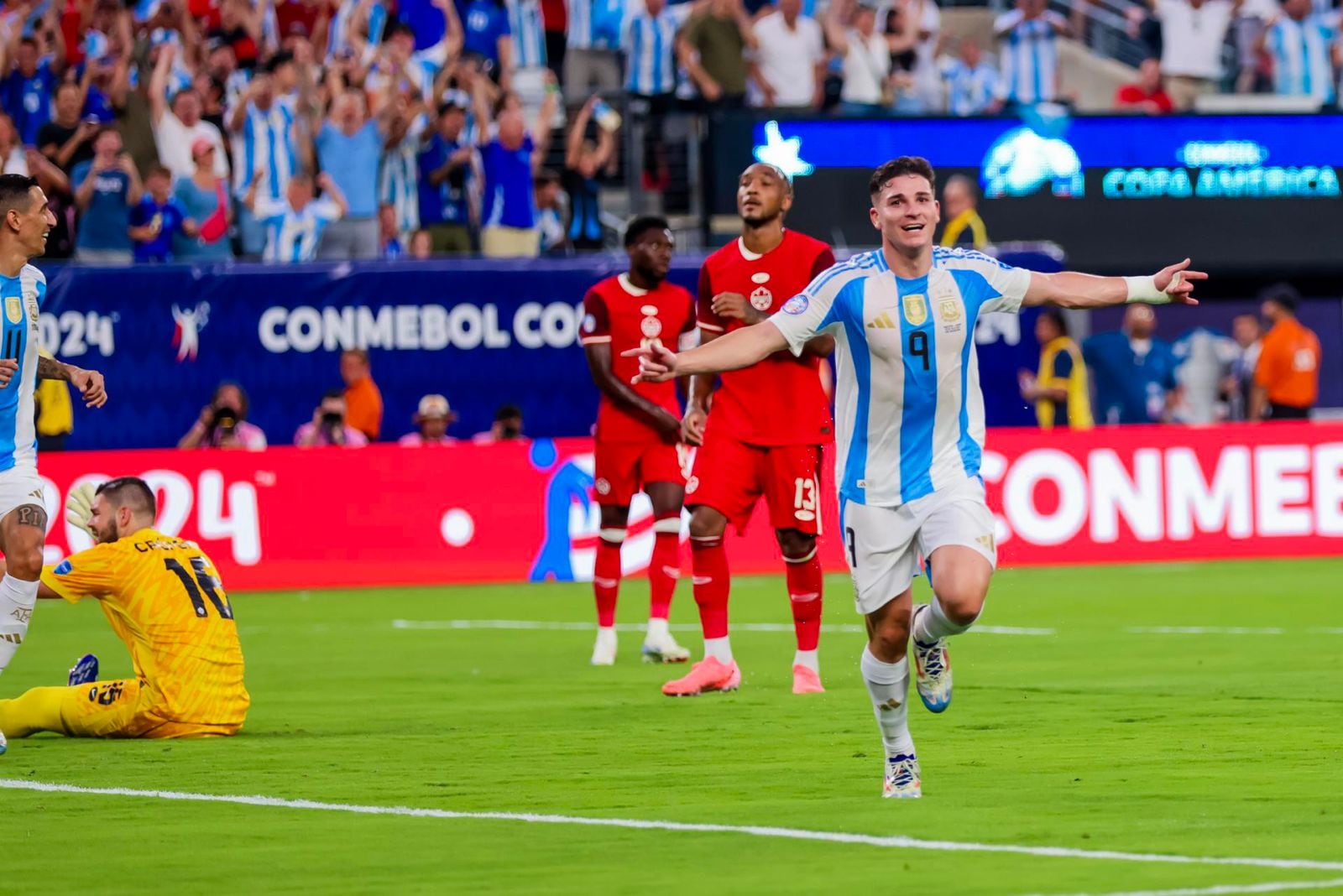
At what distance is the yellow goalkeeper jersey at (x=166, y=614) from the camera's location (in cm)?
1023

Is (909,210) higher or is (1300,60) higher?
(1300,60)

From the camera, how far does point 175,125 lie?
74.9 feet

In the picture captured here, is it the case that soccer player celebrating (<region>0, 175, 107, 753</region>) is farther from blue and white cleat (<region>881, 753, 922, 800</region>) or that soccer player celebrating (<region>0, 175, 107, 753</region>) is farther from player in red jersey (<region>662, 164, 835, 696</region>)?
blue and white cleat (<region>881, 753, 922, 800</region>)

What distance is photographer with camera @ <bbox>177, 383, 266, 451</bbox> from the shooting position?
69.2 feet

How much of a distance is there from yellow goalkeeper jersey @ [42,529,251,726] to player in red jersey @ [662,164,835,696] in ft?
8.52

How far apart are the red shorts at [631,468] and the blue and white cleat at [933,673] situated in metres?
5.14

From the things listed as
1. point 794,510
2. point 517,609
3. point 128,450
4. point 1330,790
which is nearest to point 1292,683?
point 794,510

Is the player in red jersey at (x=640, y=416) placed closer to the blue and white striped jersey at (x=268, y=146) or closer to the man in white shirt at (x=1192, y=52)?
the blue and white striped jersey at (x=268, y=146)

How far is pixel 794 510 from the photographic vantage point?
12016 millimetres

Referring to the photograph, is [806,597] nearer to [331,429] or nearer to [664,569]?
[664,569]

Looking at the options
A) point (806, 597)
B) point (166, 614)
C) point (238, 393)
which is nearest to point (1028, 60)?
point (238, 393)

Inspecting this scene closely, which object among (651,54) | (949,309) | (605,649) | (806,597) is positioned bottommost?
(605,649)

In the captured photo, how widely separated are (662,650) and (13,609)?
183 inches

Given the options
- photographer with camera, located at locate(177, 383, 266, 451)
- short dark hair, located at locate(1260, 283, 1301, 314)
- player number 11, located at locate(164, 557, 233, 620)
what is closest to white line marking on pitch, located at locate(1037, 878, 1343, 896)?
player number 11, located at locate(164, 557, 233, 620)
